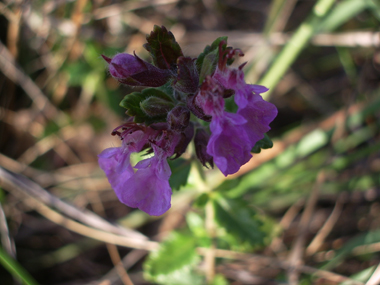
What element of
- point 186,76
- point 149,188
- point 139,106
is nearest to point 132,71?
point 139,106

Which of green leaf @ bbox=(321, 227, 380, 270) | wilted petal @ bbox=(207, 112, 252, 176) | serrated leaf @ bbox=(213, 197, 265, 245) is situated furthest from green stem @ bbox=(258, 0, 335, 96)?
wilted petal @ bbox=(207, 112, 252, 176)

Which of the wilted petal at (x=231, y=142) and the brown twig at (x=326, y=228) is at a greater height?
the brown twig at (x=326, y=228)

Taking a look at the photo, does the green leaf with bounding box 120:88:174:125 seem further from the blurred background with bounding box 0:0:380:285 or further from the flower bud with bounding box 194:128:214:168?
the blurred background with bounding box 0:0:380:285

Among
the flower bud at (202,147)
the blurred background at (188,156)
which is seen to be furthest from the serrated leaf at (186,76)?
the blurred background at (188,156)

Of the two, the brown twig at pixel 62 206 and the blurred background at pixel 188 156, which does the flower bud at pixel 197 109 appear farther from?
the brown twig at pixel 62 206

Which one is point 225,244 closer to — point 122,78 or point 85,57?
point 122,78

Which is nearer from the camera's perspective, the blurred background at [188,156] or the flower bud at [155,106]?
the flower bud at [155,106]

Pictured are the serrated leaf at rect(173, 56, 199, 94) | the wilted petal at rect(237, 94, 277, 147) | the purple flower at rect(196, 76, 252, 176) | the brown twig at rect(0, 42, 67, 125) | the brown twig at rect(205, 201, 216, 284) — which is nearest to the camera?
the purple flower at rect(196, 76, 252, 176)
